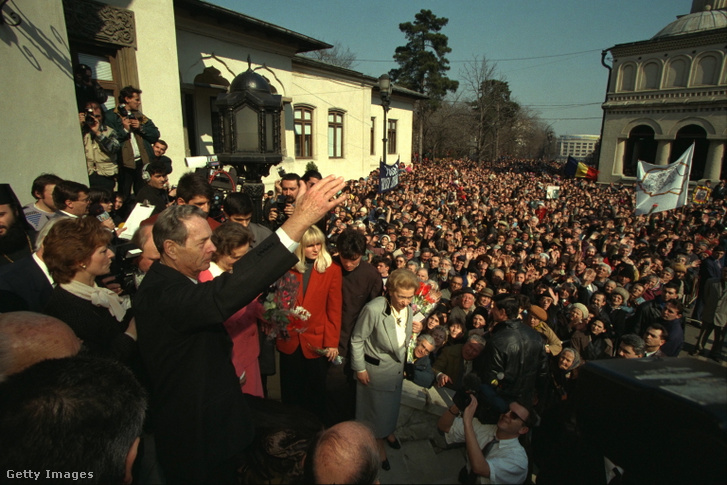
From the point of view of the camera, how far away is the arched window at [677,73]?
2458cm

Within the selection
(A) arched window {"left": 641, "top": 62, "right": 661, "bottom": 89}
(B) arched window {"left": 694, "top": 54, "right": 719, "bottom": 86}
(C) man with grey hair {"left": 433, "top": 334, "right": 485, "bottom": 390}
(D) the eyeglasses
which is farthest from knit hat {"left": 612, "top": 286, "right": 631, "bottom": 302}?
(A) arched window {"left": 641, "top": 62, "right": 661, "bottom": 89}

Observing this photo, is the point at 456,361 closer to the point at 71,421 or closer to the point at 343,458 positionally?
the point at 343,458

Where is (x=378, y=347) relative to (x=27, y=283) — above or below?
below

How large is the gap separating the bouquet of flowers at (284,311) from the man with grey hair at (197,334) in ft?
3.10

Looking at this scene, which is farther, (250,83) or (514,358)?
(250,83)

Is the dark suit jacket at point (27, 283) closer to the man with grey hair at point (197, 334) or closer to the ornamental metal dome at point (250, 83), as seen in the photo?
the man with grey hair at point (197, 334)

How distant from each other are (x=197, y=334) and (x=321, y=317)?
1.59 m

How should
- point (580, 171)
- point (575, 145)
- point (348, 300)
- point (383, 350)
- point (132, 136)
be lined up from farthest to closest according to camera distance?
point (575, 145), point (580, 171), point (132, 136), point (348, 300), point (383, 350)

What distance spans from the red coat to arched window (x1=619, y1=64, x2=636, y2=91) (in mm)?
31609

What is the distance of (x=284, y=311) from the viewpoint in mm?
2812

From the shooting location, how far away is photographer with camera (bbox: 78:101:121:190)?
17.9 ft

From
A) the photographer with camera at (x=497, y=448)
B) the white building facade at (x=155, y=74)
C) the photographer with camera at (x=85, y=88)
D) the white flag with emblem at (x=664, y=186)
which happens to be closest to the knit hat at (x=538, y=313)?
the photographer with camera at (x=497, y=448)

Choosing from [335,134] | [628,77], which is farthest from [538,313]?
[628,77]

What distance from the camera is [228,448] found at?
1.71m
